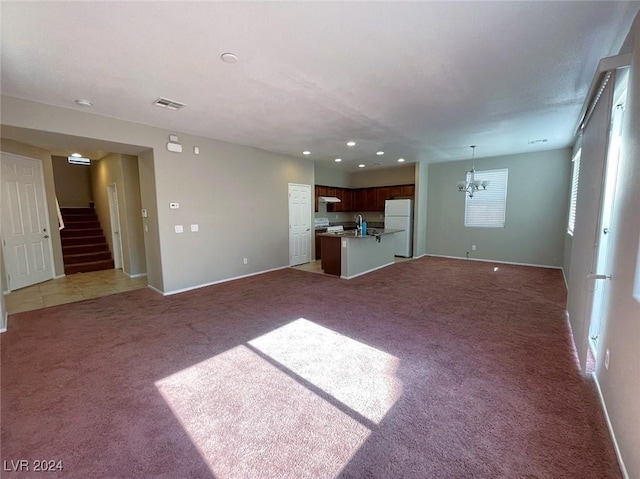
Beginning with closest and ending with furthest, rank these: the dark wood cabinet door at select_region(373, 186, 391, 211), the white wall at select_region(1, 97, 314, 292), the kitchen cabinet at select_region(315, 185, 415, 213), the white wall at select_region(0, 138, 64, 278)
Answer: the white wall at select_region(1, 97, 314, 292)
the white wall at select_region(0, 138, 64, 278)
the kitchen cabinet at select_region(315, 185, 415, 213)
the dark wood cabinet door at select_region(373, 186, 391, 211)

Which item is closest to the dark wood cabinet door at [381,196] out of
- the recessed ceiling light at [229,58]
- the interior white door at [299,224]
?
the interior white door at [299,224]

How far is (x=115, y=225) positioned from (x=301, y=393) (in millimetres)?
6784

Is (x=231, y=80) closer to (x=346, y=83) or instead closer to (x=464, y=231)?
(x=346, y=83)

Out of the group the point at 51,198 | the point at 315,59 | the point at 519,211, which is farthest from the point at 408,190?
the point at 51,198

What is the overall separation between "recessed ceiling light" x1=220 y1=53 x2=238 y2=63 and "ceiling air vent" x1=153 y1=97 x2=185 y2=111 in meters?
1.31

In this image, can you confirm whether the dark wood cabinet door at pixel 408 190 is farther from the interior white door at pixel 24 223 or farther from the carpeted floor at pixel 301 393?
the interior white door at pixel 24 223

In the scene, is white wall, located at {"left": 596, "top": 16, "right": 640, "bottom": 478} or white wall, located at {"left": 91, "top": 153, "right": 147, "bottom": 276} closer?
white wall, located at {"left": 596, "top": 16, "right": 640, "bottom": 478}

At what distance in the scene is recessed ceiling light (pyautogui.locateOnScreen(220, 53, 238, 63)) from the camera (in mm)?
2301

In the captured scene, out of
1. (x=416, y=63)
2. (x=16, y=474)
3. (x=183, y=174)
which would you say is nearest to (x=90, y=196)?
(x=183, y=174)

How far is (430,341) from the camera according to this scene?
2.98 m

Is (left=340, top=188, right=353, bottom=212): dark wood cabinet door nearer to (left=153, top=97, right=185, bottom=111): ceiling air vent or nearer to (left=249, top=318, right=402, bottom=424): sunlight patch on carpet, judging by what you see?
(left=153, top=97, right=185, bottom=111): ceiling air vent

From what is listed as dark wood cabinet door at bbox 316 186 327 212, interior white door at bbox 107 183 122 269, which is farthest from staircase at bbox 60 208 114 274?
dark wood cabinet door at bbox 316 186 327 212

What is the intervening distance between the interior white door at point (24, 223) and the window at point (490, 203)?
31.5ft

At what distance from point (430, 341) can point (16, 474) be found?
10.7 ft
